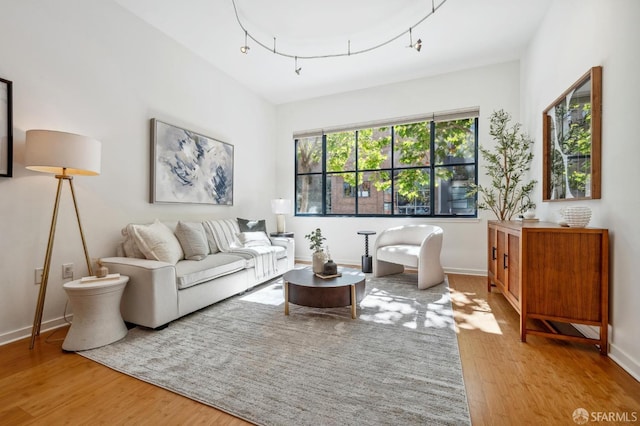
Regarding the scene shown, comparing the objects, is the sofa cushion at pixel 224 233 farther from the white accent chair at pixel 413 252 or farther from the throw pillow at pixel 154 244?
the white accent chair at pixel 413 252

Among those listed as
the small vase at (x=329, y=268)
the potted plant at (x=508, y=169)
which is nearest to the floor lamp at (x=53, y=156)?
the small vase at (x=329, y=268)

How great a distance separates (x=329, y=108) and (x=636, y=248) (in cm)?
449

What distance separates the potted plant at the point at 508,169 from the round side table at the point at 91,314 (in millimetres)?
4062

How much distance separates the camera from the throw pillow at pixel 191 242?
3.06 m

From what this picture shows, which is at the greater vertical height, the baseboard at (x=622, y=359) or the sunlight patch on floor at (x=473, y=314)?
the baseboard at (x=622, y=359)

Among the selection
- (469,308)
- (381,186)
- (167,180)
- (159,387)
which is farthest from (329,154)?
(159,387)

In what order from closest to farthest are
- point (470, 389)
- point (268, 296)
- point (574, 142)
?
point (470, 389) < point (574, 142) < point (268, 296)

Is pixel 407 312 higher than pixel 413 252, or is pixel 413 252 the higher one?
pixel 413 252

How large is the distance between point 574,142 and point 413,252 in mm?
1920

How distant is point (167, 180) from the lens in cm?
341

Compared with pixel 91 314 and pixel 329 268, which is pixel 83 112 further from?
pixel 329 268

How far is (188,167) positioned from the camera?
12.1ft

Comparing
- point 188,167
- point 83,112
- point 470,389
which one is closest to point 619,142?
point 470,389

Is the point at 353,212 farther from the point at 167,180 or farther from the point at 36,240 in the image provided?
the point at 36,240
